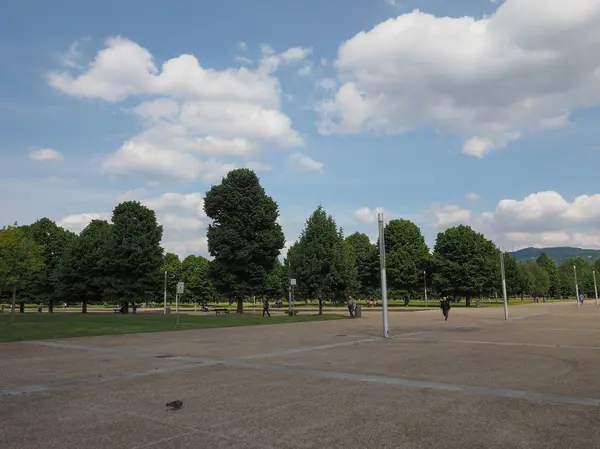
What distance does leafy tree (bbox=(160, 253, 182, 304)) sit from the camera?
93.9m

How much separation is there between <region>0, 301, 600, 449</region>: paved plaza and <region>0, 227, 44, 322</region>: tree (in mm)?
14486

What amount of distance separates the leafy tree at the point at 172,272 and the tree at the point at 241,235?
4845 cm

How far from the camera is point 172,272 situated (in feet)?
357

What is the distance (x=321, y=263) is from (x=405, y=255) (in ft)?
121

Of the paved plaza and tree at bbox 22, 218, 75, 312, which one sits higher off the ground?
tree at bbox 22, 218, 75, 312

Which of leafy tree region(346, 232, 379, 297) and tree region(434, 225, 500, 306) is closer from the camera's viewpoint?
tree region(434, 225, 500, 306)

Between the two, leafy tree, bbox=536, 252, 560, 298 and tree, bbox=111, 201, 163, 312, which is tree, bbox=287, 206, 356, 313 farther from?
leafy tree, bbox=536, 252, 560, 298

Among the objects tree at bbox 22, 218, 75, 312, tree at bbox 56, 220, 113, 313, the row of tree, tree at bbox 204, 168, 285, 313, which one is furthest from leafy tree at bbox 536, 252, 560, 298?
tree at bbox 22, 218, 75, 312

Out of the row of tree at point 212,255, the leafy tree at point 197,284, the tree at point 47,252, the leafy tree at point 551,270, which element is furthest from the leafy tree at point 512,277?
the tree at point 47,252

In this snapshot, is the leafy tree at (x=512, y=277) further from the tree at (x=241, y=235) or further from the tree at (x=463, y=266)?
the tree at (x=241, y=235)

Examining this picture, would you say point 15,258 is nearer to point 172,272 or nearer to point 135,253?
point 135,253

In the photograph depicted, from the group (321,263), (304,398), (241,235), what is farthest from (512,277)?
(304,398)

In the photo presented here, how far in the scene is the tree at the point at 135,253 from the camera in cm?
4769

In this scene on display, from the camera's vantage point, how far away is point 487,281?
230ft
